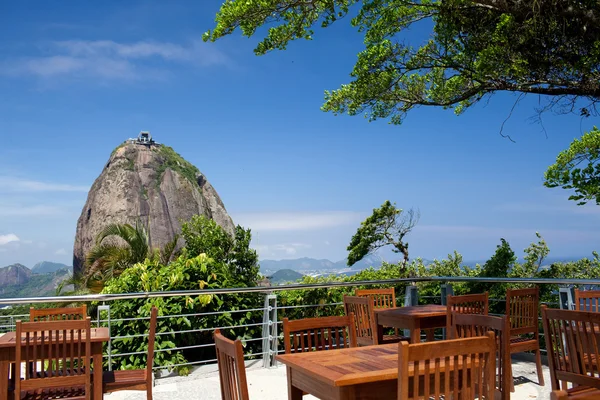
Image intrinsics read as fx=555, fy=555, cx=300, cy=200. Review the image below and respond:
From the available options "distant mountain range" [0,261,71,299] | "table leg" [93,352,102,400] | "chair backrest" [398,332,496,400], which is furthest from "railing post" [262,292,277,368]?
"distant mountain range" [0,261,71,299]

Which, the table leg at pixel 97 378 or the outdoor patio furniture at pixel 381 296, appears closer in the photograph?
the table leg at pixel 97 378

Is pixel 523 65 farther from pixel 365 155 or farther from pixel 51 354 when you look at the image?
pixel 365 155

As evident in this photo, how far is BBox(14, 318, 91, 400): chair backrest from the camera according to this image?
11.8 feet

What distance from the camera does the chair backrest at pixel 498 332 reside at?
3.00 meters

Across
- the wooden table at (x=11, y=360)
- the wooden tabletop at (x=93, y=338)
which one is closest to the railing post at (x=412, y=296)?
the wooden tabletop at (x=93, y=338)

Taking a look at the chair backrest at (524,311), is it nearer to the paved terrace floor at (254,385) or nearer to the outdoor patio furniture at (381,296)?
the paved terrace floor at (254,385)

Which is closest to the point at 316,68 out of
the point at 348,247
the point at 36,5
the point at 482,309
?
the point at 348,247

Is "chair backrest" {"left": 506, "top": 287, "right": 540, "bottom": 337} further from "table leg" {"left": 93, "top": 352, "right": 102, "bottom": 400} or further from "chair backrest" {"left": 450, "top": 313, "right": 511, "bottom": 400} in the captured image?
"table leg" {"left": 93, "top": 352, "right": 102, "bottom": 400}

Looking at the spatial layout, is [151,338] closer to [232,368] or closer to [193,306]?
[232,368]

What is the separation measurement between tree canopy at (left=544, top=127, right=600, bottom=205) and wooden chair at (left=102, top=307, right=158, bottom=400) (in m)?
8.15

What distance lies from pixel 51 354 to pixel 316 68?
21.8 metres

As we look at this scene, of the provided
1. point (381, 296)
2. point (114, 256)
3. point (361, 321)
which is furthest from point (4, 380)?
point (114, 256)

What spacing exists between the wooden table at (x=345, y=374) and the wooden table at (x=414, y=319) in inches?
76.3

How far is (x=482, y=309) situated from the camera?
16.6 feet
